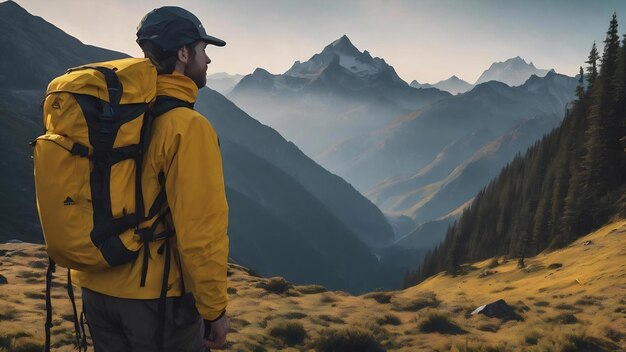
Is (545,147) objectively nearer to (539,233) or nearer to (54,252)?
(539,233)

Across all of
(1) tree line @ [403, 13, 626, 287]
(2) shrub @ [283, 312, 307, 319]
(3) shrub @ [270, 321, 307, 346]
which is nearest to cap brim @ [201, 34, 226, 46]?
(3) shrub @ [270, 321, 307, 346]

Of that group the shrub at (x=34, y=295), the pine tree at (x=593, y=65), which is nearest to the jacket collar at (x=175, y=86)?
the shrub at (x=34, y=295)

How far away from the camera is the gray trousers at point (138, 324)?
14.1ft

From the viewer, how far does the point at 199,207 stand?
13.3ft

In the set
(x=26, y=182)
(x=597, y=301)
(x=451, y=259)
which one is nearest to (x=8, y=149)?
(x=26, y=182)

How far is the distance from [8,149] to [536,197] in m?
162

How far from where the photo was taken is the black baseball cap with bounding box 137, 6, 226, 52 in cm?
451

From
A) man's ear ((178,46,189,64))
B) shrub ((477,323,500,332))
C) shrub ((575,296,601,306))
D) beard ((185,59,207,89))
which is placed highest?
man's ear ((178,46,189,64))

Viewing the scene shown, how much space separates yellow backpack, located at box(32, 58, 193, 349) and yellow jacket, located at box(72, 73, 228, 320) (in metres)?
0.13

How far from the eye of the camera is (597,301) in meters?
18.8

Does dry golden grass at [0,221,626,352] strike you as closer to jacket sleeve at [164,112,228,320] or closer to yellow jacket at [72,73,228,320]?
yellow jacket at [72,73,228,320]

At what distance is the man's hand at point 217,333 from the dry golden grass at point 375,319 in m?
8.09

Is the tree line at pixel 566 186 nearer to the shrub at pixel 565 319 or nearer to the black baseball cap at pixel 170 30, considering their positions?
the shrub at pixel 565 319

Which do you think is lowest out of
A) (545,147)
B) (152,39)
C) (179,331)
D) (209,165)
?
(179,331)
